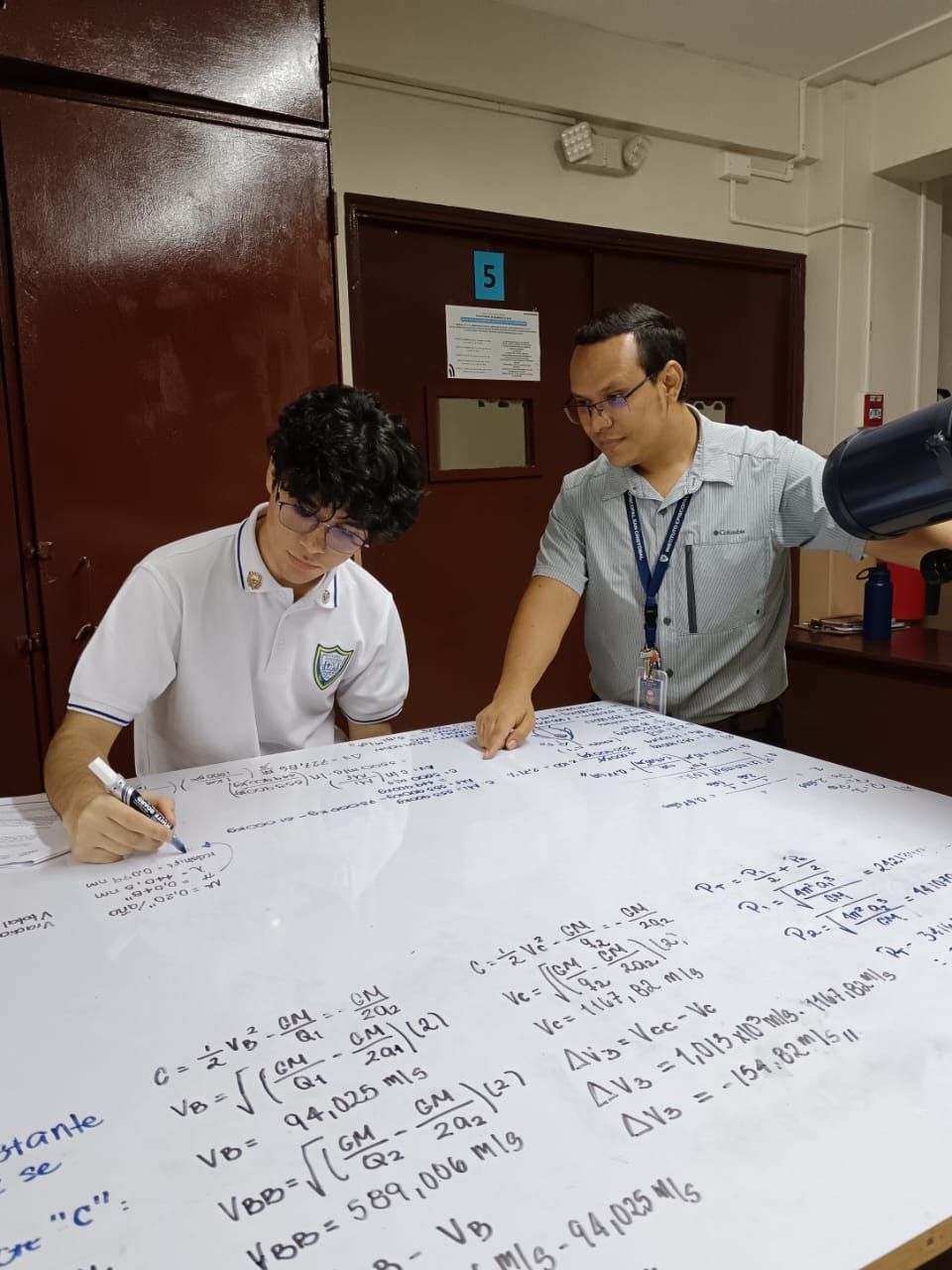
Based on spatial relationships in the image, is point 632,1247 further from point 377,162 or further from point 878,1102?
point 377,162

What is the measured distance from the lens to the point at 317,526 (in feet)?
4.34

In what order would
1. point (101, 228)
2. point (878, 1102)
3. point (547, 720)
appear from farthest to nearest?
point (101, 228) → point (547, 720) → point (878, 1102)

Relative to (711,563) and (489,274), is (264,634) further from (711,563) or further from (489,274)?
(489,274)

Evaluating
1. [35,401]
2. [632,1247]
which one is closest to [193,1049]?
[632,1247]

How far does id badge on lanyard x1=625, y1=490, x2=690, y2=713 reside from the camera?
1.83 meters

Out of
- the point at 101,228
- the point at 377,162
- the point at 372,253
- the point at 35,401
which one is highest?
the point at 377,162

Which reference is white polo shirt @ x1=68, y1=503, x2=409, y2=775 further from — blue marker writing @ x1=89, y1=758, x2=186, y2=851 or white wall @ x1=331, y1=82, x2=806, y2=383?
white wall @ x1=331, y1=82, x2=806, y2=383

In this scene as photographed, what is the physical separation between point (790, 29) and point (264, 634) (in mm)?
2948

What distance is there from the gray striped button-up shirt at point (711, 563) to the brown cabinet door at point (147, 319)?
2.70 feet

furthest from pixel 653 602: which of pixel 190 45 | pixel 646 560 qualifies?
pixel 190 45

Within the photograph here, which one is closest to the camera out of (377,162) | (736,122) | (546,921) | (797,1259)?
(797,1259)

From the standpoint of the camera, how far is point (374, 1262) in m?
0.53

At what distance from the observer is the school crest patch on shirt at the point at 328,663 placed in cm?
160

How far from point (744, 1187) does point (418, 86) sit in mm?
3084
